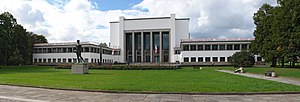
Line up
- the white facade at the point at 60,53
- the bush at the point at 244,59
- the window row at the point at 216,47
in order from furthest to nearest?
the white facade at the point at 60,53, the window row at the point at 216,47, the bush at the point at 244,59

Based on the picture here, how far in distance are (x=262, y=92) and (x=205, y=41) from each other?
72068mm

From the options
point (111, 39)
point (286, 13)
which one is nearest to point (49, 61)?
point (111, 39)

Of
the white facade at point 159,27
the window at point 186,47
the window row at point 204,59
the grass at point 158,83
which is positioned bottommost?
the grass at point 158,83

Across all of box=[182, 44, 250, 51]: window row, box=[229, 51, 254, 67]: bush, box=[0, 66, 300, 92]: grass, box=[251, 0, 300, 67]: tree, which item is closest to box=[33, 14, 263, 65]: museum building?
box=[182, 44, 250, 51]: window row

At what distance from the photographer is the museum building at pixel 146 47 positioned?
277ft

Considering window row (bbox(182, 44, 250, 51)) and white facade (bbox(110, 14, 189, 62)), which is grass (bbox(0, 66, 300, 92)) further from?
white facade (bbox(110, 14, 189, 62))

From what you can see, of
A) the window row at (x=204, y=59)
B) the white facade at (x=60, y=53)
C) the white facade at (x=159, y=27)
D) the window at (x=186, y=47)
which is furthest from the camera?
the white facade at (x=159, y=27)

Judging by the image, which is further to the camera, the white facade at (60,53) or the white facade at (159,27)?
the white facade at (159,27)

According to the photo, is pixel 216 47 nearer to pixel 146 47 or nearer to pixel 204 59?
pixel 204 59

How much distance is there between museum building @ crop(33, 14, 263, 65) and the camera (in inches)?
3324

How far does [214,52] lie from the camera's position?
83.2 meters

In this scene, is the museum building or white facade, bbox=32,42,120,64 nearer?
the museum building

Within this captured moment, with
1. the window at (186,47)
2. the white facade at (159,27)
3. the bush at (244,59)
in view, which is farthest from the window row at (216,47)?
the bush at (244,59)

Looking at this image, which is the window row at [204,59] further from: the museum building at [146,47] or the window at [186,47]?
the window at [186,47]
